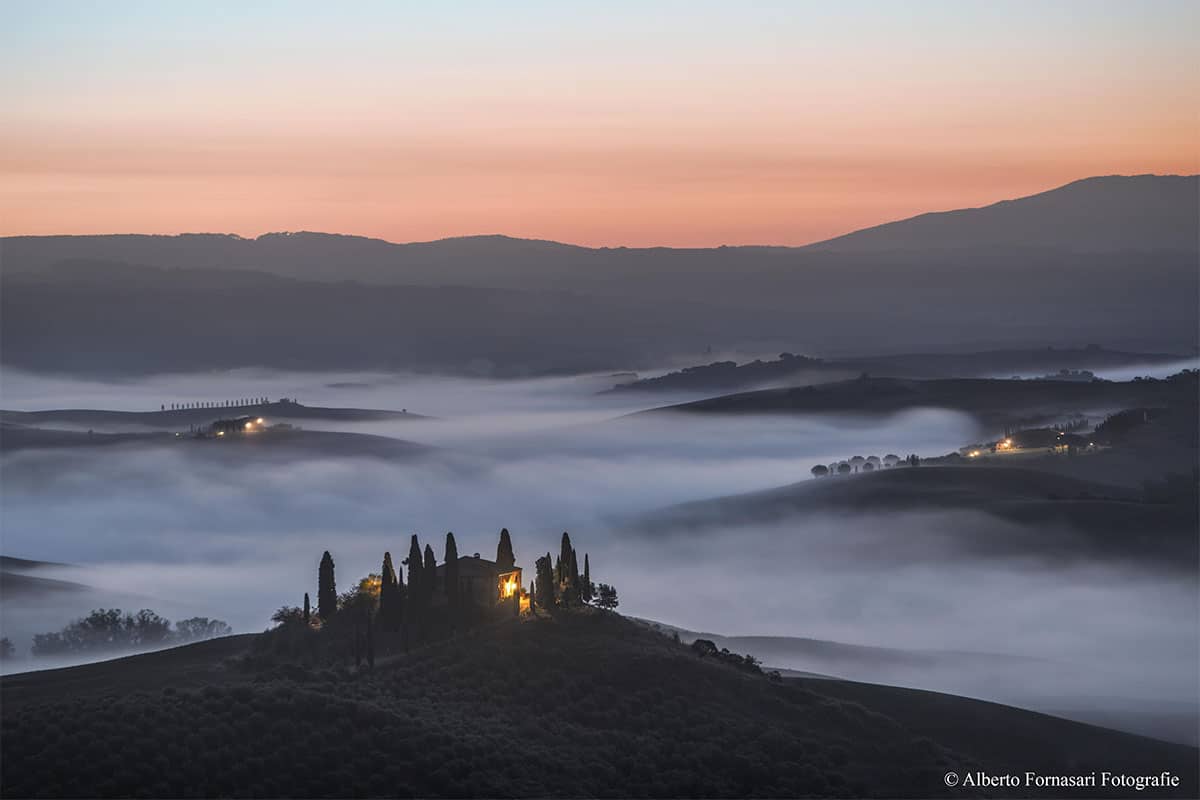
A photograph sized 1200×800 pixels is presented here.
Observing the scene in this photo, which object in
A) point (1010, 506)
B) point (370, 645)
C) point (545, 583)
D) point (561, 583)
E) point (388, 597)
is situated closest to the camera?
point (370, 645)

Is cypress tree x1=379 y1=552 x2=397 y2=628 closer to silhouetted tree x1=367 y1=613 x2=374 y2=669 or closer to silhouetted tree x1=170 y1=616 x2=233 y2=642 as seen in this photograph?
silhouetted tree x1=367 y1=613 x2=374 y2=669

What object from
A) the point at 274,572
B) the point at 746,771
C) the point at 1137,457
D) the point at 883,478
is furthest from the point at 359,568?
the point at 746,771

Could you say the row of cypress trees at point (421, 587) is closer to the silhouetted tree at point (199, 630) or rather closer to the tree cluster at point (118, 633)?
the tree cluster at point (118, 633)

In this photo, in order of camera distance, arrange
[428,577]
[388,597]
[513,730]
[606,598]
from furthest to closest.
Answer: [606,598]
[428,577]
[388,597]
[513,730]

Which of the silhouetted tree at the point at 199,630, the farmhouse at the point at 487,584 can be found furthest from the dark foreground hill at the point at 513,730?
the silhouetted tree at the point at 199,630

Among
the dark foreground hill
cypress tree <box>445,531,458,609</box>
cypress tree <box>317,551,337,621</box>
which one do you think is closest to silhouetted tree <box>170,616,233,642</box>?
the dark foreground hill

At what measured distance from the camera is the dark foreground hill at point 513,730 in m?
46.5

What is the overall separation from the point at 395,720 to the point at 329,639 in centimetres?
1644

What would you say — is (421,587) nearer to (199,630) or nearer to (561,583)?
(561,583)

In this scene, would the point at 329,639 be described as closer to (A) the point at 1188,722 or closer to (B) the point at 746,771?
(B) the point at 746,771

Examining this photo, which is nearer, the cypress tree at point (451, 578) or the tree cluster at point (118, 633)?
the cypress tree at point (451, 578)

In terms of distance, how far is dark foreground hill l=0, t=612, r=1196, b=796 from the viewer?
4653 centimetres

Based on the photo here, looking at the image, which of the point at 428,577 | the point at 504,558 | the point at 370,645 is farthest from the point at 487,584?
the point at 370,645

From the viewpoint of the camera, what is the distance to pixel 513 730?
177 ft
